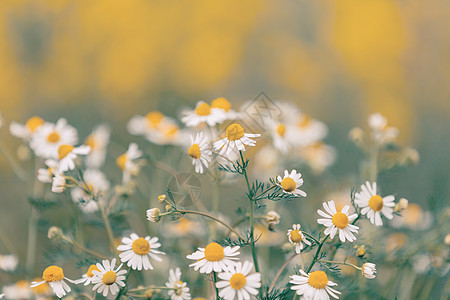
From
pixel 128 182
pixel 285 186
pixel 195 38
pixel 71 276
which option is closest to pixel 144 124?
pixel 128 182

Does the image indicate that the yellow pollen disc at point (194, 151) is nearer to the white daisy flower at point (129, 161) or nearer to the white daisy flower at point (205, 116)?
the white daisy flower at point (205, 116)

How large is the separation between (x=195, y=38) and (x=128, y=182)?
7.17 feet

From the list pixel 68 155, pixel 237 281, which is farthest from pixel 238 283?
pixel 68 155

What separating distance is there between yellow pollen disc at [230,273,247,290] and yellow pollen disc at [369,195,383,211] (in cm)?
19

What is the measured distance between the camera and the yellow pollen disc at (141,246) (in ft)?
1.96

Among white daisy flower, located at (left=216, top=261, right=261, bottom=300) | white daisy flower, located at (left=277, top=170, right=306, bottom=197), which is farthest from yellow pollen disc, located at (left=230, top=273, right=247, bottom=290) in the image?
white daisy flower, located at (left=277, top=170, right=306, bottom=197)

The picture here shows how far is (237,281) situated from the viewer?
0.52m

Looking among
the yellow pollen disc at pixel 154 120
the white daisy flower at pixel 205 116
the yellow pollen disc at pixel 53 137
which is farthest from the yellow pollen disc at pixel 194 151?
the yellow pollen disc at pixel 154 120

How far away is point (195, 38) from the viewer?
2844mm

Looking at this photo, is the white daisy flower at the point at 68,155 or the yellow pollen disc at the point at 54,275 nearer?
the yellow pollen disc at the point at 54,275

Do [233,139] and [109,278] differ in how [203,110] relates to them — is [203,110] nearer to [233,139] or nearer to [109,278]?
[233,139]

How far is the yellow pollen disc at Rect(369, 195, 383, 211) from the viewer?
59 centimetres

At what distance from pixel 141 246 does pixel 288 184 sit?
0.21 m

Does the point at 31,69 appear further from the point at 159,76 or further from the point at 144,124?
the point at 144,124
